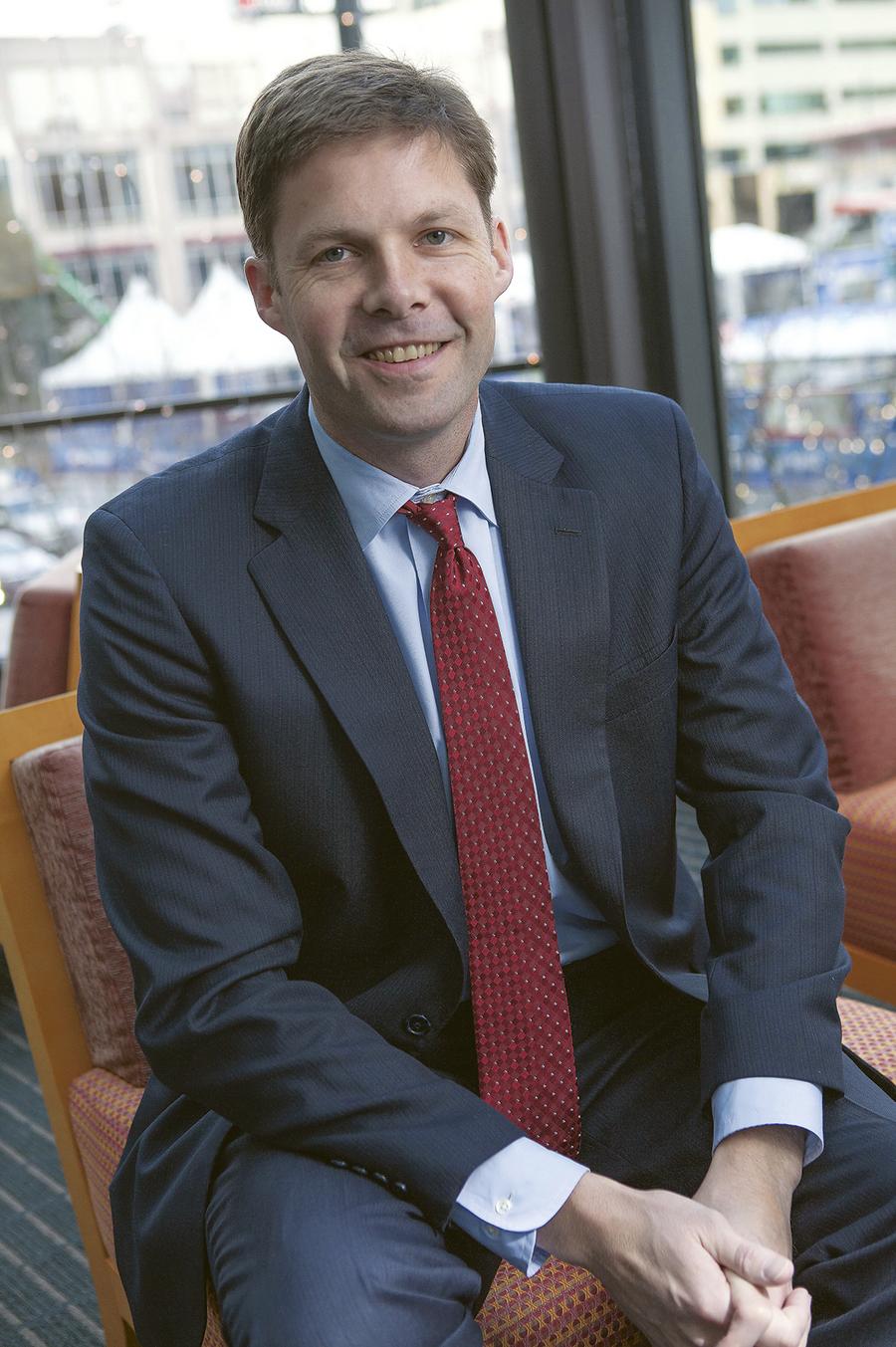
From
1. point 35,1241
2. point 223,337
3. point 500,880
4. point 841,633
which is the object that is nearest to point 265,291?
point 500,880

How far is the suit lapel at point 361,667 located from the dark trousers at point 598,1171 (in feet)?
0.65

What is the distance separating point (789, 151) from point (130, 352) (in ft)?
7.24

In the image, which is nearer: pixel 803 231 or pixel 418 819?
pixel 418 819

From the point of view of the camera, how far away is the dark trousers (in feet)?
3.52

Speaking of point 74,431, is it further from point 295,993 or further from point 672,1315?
point 672,1315

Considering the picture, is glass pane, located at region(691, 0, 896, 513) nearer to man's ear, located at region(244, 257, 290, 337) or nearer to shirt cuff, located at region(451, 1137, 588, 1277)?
man's ear, located at region(244, 257, 290, 337)

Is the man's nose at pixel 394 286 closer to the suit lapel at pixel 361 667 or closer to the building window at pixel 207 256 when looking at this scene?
the suit lapel at pixel 361 667

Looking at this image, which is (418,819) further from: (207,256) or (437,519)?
(207,256)

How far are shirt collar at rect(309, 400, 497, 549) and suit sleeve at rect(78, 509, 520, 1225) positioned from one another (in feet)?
0.70

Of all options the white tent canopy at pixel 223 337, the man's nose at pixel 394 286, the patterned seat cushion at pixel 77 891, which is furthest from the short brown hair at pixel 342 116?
the white tent canopy at pixel 223 337

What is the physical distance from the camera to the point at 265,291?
1.47 metres

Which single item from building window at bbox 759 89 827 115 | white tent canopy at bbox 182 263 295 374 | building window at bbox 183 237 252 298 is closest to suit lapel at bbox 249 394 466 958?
building window at bbox 759 89 827 115

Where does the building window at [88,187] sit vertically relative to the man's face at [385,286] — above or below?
above

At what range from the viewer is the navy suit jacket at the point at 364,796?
1236 mm
